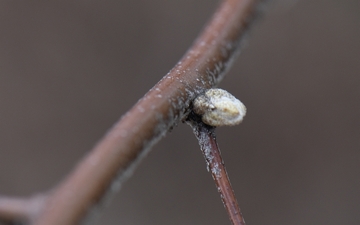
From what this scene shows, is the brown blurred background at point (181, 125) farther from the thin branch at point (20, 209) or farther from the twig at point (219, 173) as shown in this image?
the thin branch at point (20, 209)

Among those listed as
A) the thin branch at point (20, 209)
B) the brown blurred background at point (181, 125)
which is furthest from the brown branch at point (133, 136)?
the brown blurred background at point (181, 125)

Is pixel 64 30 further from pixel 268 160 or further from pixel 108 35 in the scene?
pixel 268 160

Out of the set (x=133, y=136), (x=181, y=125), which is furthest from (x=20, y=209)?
(x=181, y=125)

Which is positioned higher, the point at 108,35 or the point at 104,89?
the point at 108,35

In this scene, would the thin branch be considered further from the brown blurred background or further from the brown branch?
the brown blurred background

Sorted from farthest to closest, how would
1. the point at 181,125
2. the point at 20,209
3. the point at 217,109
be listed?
the point at 181,125 → the point at 217,109 → the point at 20,209

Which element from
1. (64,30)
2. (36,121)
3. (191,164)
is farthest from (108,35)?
(191,164)

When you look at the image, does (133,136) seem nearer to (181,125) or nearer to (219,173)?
(219,173)
